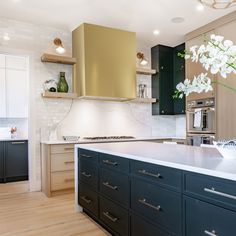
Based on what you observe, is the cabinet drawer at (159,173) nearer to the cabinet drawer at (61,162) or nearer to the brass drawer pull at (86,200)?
the brass drawer pull at (86,200)

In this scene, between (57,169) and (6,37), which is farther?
(6,37)

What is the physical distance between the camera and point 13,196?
13.0 feet

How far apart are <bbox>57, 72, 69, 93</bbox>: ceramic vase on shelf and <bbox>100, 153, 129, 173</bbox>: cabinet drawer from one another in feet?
6.95

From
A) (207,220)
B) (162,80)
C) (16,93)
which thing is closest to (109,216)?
(207,220)

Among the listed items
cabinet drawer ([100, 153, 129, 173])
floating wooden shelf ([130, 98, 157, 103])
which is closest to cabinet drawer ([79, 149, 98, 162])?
cabinet drawer ([100, 153, 129, 173])

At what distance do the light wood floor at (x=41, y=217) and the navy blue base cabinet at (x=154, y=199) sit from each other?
174 mm

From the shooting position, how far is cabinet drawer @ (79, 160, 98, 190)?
268cm

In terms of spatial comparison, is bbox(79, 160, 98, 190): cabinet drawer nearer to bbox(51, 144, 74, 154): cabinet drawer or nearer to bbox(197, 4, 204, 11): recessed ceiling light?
bbox(51, 144, 74, 154): cabinet drawer

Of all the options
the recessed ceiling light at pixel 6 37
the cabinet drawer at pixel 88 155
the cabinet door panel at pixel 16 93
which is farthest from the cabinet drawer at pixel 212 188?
the cabinet door panel at pixel 16 93

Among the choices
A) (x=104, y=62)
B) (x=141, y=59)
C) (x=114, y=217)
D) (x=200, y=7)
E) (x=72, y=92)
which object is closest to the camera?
(x=114, y=217)

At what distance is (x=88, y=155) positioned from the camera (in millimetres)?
2846

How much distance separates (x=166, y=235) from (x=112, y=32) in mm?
3594

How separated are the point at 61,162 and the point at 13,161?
5.39 ft

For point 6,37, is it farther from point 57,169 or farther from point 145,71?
point 145,71
